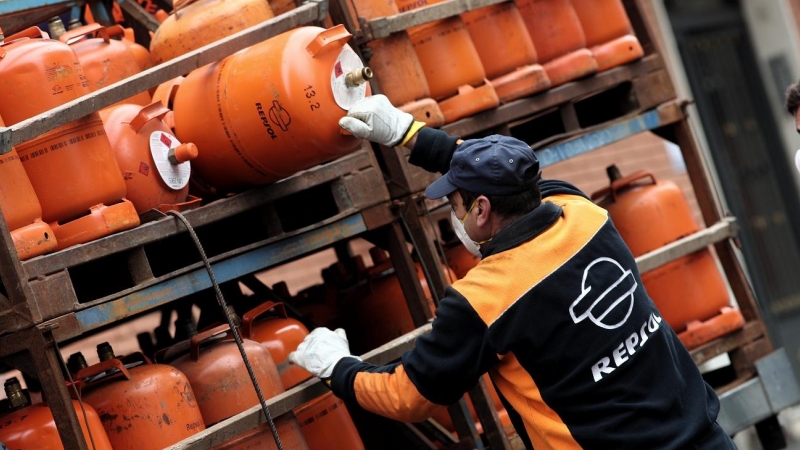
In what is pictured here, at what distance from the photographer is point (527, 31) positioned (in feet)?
16.9

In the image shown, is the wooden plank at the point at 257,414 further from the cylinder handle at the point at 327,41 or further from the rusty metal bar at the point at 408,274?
the cylinder handle at the point at 327,41

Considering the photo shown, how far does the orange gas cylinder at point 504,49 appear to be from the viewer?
16.5 feet

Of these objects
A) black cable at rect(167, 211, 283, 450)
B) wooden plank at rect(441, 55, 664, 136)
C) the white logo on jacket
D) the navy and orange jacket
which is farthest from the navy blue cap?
wooden plank at rect(441, 55, 664, 136)

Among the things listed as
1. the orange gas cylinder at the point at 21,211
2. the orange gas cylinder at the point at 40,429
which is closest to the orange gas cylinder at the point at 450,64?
the orange gas cylinder at the point at 21,211

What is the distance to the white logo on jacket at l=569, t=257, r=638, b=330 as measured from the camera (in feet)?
11.3

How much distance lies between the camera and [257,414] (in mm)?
3904

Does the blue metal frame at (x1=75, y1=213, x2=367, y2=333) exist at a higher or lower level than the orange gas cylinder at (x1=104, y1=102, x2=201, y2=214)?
lower

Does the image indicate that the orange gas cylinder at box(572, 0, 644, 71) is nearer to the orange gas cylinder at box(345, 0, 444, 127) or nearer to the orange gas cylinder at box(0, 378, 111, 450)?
the orange gas cylinder at box(345, 0, 444, 127)

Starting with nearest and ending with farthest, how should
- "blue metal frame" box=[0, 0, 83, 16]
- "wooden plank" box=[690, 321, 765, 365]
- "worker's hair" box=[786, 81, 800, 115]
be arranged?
"worker's hair" box=[786, 81, 800, 115] < "blue metal frame" box=[0, 0, 83, 16] < "wooden plank" box=[690, 321, 765, 365]

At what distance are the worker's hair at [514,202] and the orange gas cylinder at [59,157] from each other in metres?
1.23

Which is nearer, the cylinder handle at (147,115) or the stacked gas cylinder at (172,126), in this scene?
the stacked gas cylinder at (172,126)

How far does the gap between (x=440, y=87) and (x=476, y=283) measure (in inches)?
63.1

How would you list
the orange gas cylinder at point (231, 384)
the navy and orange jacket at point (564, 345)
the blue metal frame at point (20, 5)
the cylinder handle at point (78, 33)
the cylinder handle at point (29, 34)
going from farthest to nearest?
the blue metal frame at point (20, 5)
the cylinder handle at point (78, 33)
the orange gas cylinder at point (231, 384)
the cylinder handle at point (29, 34)
the navy and orange jacket at point (564, 345)

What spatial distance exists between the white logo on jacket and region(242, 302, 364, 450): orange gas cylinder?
1.36 m
